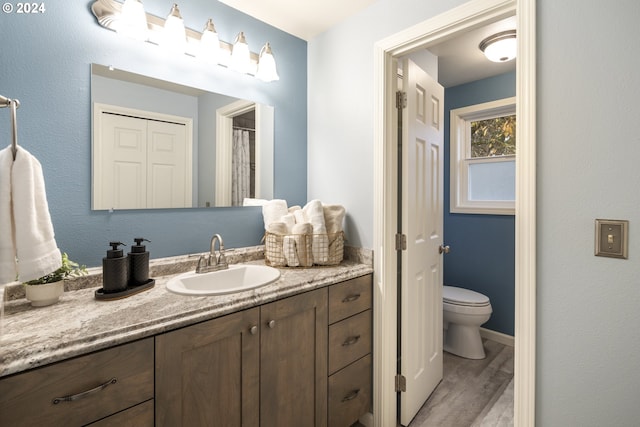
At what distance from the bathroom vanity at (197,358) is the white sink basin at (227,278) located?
8 centimetres

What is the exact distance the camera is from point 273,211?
1.83m

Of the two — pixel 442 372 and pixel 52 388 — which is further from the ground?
pixel 52 388

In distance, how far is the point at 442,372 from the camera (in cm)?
224

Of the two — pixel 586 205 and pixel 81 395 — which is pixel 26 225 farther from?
pixel 586 205

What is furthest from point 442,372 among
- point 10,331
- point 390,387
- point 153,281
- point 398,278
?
point 10,331

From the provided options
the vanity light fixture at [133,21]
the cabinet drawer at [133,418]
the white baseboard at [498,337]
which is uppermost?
the vanity light fixture at [133,21]

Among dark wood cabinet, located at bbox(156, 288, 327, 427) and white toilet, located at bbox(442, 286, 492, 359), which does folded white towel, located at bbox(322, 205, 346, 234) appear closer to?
dark wood cabinet, located at bbox(156, 288, 327, 427)

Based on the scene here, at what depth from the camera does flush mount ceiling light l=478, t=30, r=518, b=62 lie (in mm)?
2055

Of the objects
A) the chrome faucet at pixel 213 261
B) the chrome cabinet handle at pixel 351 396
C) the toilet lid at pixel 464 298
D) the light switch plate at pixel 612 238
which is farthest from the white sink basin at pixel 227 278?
the toilet lid at pixel 464 298

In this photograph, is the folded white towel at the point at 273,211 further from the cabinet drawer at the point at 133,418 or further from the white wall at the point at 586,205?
the white wall at the point at 586,205

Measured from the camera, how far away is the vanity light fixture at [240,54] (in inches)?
67.1

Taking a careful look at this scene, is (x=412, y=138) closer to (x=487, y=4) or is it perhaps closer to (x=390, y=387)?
(x=487, y=4)

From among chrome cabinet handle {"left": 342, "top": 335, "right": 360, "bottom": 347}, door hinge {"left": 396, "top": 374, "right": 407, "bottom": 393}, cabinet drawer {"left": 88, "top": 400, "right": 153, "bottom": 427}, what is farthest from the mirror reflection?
door hinge {"left": 396, "top": 374, "right": 407, "bottom": 393}

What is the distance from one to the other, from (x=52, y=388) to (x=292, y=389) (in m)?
0.85
